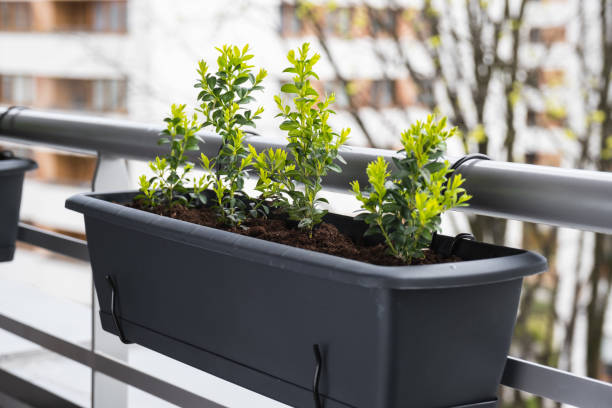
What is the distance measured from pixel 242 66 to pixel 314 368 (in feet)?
1.38

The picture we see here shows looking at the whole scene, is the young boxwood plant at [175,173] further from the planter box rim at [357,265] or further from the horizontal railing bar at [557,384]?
the horizontal railing bar at [557,384]

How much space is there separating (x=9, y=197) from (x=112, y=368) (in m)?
0.46

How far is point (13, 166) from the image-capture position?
1.53 meters

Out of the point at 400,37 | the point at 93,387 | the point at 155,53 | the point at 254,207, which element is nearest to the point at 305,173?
the point at 254,207

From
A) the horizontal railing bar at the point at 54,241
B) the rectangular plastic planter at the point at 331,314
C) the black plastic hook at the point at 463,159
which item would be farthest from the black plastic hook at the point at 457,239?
the horizontal railing bar at the point at 54,241

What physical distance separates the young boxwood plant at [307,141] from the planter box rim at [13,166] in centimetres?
81

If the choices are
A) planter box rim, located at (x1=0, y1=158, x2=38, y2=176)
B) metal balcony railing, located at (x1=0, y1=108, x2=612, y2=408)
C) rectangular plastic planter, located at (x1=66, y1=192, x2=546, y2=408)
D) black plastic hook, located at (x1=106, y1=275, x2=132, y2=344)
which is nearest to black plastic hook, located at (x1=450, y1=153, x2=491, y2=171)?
metal balcony railing, located at (x1=0, y1=108, x2=612, y2=408)

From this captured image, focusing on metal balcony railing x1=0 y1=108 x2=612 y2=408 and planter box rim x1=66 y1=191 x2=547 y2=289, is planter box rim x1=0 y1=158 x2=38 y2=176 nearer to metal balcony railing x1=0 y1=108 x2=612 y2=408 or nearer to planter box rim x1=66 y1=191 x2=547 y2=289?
metal balcony railing x1=0 y1=108 x2=612 y2=408

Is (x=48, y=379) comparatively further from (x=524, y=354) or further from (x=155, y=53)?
(x=155, y=53)

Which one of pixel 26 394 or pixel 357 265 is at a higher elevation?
pixel 357 265

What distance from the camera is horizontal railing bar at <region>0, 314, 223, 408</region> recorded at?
1.19m

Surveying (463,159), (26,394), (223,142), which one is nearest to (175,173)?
(223,142)

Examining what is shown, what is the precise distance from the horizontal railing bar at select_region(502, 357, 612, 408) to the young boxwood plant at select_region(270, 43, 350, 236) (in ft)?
0.93

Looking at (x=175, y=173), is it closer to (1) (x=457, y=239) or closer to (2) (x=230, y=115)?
(2) (x=230, y=115)
